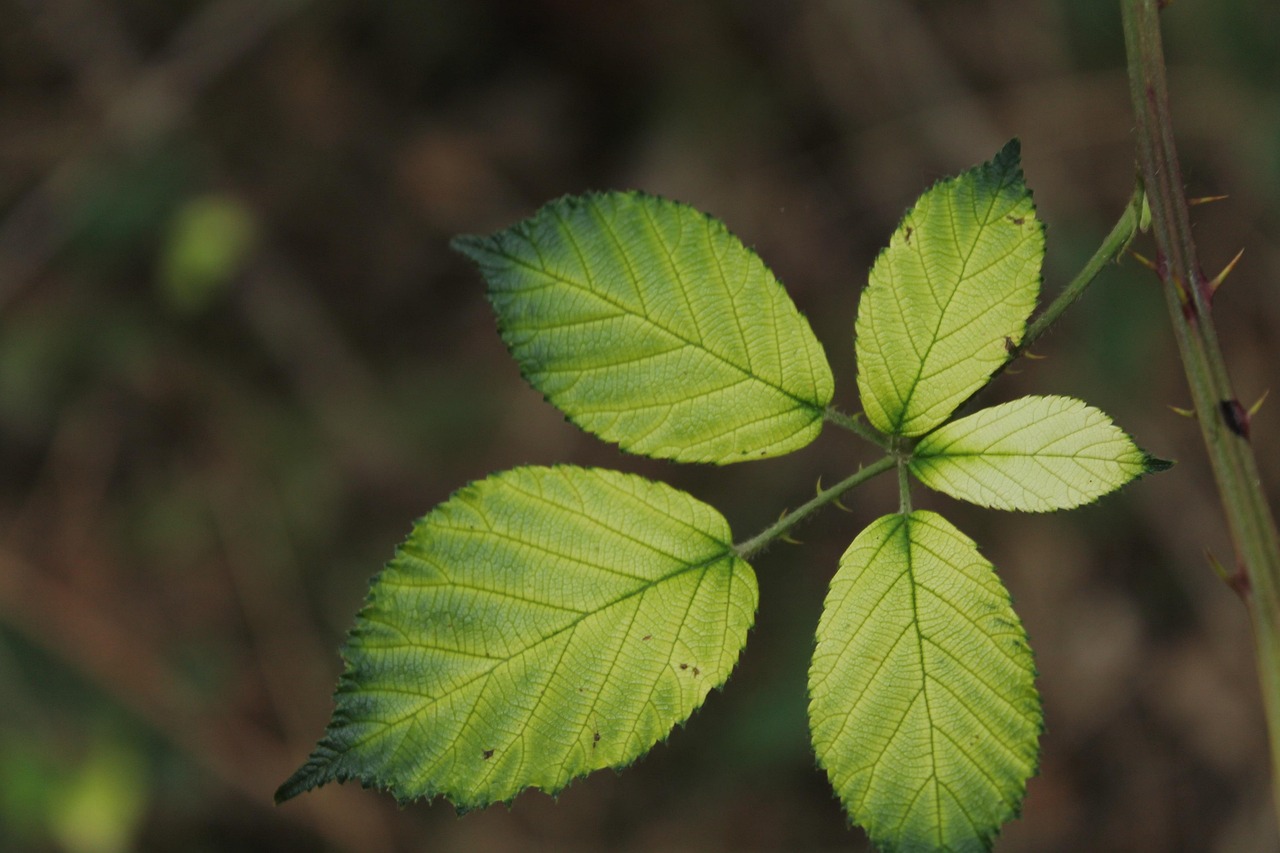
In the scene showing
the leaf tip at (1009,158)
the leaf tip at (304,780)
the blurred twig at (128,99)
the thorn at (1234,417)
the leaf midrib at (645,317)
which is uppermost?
the blurred twig at (128,99)

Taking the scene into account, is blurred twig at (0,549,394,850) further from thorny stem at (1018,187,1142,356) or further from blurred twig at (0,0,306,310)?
thorny stem at (1018,187,1142,356)

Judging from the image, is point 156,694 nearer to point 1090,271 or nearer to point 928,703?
point 928,703

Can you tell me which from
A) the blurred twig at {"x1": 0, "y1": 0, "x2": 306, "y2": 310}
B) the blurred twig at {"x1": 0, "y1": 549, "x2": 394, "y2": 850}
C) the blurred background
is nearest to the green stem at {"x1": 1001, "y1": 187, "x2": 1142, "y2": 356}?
the blurred background

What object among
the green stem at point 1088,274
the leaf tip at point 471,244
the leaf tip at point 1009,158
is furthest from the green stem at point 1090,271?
the leaf tip at point 471,244

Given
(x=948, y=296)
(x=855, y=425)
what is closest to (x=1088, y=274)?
(x=948, y=296)

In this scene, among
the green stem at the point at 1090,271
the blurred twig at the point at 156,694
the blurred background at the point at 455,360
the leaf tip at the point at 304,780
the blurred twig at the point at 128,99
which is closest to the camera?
the leaf tip at the point at 304,780

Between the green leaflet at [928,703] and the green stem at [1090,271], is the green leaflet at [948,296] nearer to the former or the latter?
the green stem at [1090,271]

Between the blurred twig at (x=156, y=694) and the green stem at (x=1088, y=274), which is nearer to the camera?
the green stem at (x=1088, y=274)
